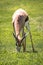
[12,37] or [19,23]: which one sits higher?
[19,23]

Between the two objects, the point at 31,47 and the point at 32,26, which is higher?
the point at 31,47

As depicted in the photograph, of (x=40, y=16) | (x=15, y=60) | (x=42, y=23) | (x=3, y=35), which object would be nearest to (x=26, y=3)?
(x=40, y=16)

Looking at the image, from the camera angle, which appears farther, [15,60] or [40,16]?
[40,16]

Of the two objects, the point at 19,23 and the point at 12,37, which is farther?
the point at 12,37

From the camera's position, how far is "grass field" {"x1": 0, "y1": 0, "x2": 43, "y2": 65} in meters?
10.6

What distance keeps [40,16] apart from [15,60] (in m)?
15.4

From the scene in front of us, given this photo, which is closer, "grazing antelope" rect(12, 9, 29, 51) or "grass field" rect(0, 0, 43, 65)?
"grass field" rect(0, 0, 43, 65)

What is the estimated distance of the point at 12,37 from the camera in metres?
18.2

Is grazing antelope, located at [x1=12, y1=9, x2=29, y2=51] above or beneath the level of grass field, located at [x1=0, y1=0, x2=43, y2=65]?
above

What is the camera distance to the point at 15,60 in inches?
412

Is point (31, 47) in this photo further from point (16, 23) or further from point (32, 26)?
point (32, 26)

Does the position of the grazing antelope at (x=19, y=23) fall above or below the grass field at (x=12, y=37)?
above

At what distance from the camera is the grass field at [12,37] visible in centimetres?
1063

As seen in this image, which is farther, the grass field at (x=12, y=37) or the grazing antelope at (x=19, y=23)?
the grazing antelope at (x=19, y=23)
